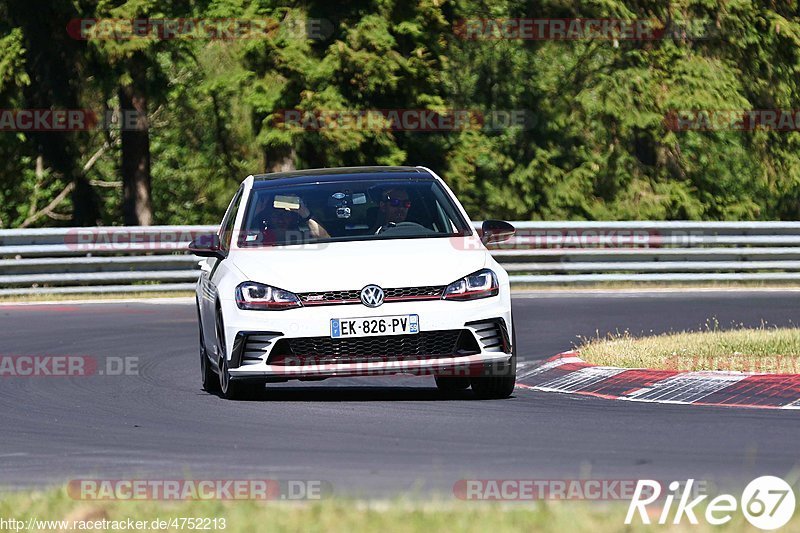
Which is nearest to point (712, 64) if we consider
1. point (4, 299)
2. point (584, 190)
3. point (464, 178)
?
point (584, 190)

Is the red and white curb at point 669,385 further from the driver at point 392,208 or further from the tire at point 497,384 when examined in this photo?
the driver at point 392,208

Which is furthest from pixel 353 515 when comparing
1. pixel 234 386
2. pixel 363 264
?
pixel 234 386

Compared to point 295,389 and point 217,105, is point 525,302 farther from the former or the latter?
point 217,105

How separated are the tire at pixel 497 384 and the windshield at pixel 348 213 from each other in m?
1.03

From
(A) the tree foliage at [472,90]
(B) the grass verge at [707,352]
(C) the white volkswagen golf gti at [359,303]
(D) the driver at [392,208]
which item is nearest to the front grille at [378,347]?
(C) the white volkswagen golf gti at [359,303]

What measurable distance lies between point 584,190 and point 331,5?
27.6 feet

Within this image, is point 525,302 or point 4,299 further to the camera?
point 4,299

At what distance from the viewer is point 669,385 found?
12062mm

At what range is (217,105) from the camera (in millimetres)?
43312

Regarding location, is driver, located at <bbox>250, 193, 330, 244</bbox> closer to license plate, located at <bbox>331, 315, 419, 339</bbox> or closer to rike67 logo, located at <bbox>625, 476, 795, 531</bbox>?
license plate, located at <bbox>331, 315, 419, 339</bbox>

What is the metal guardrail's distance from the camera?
2566cm

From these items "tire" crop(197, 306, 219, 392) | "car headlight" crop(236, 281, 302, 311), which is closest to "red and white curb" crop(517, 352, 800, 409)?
"tire" crop(197, 306, 219, 392)

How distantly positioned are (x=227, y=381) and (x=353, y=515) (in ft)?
16.8

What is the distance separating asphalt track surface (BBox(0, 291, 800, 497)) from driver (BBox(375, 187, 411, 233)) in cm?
124
